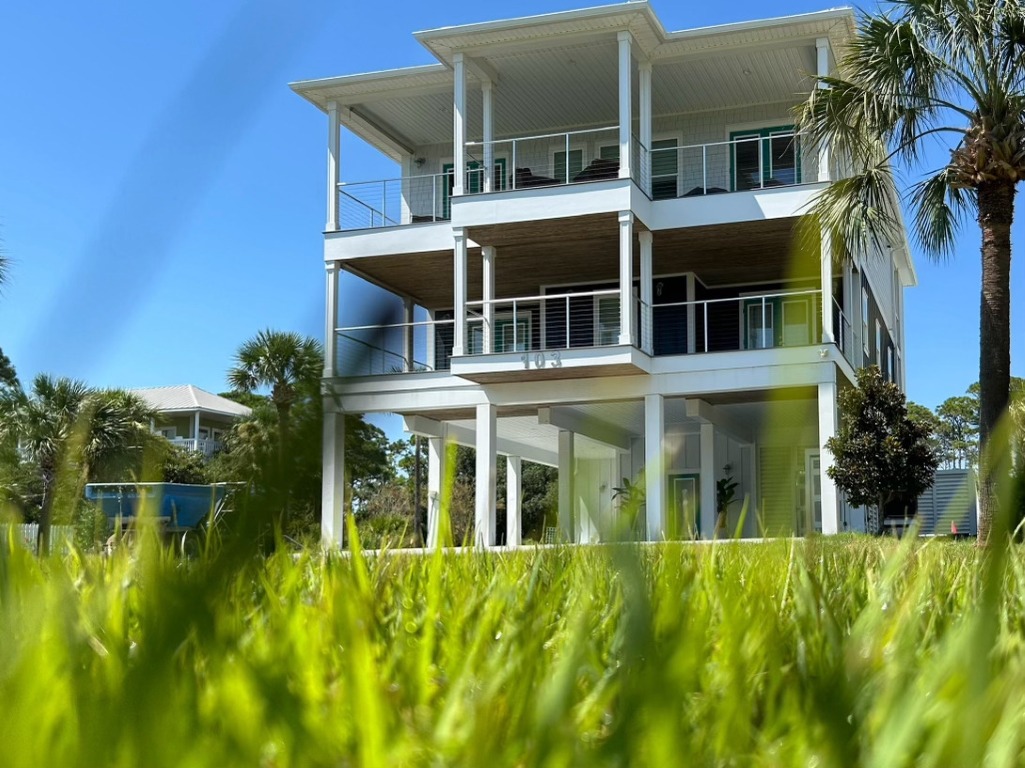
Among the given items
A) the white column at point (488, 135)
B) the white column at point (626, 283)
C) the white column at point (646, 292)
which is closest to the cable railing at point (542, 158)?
the white column at point (488, 135)

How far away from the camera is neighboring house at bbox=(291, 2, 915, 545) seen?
1842 cm

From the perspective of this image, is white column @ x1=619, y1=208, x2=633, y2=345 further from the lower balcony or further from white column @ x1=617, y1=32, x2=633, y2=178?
white column @ x1=617, y1=32, x2=633, y2=178

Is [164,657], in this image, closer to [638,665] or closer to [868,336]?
[638,665]

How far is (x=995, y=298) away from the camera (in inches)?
549

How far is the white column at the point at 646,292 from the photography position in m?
18.7

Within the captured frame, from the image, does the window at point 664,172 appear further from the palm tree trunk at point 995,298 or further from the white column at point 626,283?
the palm tree trunk at point 995,298

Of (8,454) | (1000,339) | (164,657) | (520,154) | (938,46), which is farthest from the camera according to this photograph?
(520,154)

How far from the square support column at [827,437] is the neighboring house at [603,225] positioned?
5 centimetres

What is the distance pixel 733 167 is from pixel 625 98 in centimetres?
354

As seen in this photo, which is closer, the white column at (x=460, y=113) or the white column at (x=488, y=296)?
the white column at (x=488, y=296)

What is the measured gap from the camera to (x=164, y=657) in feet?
1.33

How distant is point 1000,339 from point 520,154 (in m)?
12.5

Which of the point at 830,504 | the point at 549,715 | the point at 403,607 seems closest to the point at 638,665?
the point at 549,715

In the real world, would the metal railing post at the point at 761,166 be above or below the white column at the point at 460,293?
above
